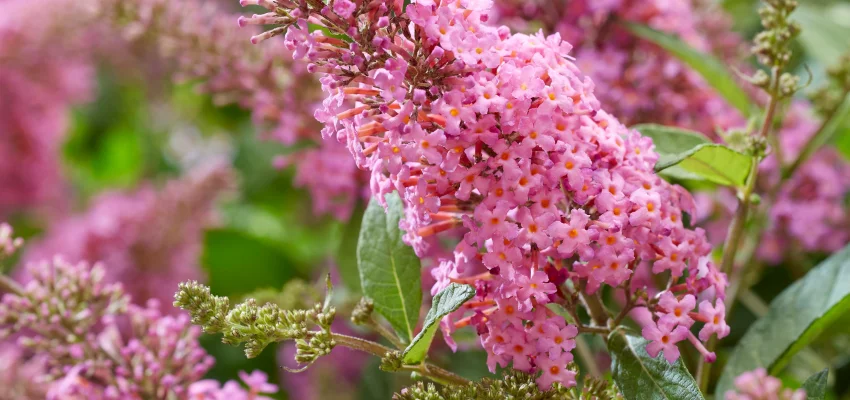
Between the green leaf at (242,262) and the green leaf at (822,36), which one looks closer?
the green leaf at (822,36)

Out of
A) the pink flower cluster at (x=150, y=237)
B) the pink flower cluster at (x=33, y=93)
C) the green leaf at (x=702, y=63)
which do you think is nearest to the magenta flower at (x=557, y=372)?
the green leaf at (x=702, y=63)

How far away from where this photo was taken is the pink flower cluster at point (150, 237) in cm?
142

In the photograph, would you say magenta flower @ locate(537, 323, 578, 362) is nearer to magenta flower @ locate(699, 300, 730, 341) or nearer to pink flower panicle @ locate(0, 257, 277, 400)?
magenta flower @ locate(699, 300, 730, 341)

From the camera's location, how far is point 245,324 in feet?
1.77

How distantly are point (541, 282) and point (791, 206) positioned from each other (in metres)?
0.66

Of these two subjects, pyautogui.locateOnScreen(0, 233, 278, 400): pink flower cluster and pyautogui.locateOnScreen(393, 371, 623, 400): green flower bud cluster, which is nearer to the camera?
pyautogui.locateOnScreen(393, 371, 623, 400): green flower bud cluster

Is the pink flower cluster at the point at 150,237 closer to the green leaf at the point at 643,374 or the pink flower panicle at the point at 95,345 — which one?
the pink flower panicle at the point at 95,345

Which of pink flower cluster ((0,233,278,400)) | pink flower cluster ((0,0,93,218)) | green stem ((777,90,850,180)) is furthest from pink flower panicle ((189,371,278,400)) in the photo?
pink flower cluster ((0,0,93,218))

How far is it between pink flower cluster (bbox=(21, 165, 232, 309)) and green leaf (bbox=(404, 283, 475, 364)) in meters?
0.92

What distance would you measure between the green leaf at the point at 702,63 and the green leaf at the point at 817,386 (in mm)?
437

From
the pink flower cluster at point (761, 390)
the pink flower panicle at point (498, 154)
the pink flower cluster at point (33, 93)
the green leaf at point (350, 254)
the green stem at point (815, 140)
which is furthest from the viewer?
the pink flower cluster at point (33, 93)

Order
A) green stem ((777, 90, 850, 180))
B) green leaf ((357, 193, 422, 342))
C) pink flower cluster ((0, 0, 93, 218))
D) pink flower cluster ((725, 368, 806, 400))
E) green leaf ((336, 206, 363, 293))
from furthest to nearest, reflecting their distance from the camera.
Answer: pink flower cluster ((0, 0, 93, 218)), green leaf ((336, 206, 363, 293)), green stem ((777, 90, 850, 180)), green leaf ((357, 193, 422, 342)), pink flower cluster ((725, 368, 806, 400))

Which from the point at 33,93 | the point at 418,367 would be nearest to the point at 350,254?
the point at 418,367

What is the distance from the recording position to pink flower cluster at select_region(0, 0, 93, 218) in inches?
63.4
